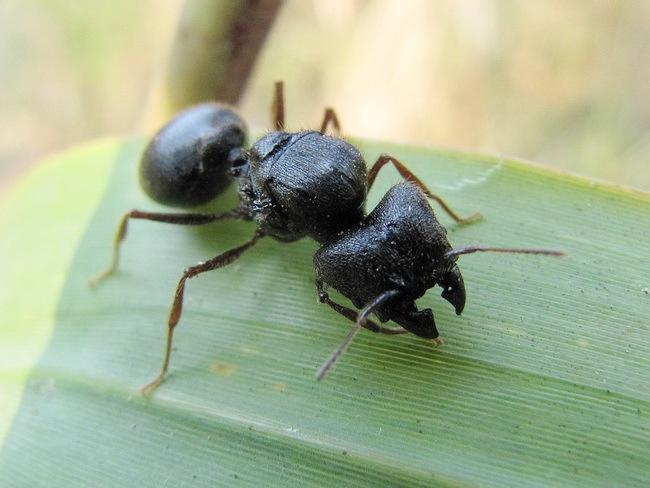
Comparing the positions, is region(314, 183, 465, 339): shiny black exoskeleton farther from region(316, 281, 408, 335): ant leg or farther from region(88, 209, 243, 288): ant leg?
region(88, 209, 243, 288): ant leg

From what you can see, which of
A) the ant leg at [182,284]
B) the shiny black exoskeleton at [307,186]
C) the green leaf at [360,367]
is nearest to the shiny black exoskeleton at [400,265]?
the green leaf at [360,367]

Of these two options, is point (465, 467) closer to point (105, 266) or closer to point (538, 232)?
point (538, 232)

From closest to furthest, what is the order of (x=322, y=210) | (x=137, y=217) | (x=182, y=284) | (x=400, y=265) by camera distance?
1. (x=400, y=265)
2. (x=322, y=210)
3. (x=182, y=284)
4. (x=137, y=217)

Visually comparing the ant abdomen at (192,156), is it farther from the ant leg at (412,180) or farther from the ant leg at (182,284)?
the ant leg at (412,180)

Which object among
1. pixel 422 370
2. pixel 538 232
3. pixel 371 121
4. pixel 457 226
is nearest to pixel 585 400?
pixel 422 370

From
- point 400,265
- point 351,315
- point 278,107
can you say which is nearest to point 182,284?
point 351,315

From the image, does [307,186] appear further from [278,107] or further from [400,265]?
[278,107]

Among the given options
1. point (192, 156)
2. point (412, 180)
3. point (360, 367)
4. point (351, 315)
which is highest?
point (412, 180)
